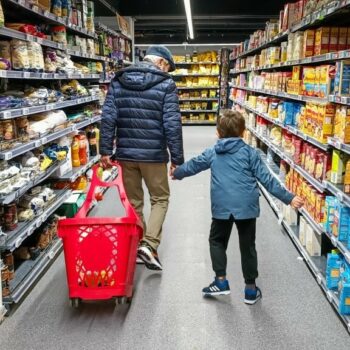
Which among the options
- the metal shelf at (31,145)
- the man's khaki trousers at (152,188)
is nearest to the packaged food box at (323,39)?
the man's khaki trousers at (152,188)

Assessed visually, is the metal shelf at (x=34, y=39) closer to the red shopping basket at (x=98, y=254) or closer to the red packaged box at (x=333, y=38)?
the red shopping basket at (x=98, y=254)

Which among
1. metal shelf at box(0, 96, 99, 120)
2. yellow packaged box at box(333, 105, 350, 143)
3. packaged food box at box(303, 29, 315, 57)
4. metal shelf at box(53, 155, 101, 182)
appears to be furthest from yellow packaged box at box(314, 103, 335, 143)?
metal shelf at box(53, 155, 101, 182)

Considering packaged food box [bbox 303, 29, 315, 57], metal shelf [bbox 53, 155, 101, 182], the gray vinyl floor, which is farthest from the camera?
metal shelf [bbox 53, 155, 101, 182]

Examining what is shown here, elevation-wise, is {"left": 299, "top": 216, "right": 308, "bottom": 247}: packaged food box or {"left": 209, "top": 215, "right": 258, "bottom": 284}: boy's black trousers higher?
{"left": 209, "top": 215, "right": 258, "bottom": 284}: boy's black trousers

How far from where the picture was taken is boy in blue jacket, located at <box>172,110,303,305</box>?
119 inches

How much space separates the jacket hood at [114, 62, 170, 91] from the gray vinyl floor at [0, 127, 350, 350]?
1.50 metres

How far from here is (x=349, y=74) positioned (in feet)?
10.1

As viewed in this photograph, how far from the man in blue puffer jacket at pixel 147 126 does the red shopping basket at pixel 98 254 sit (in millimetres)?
721

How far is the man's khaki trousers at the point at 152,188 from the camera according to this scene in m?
3.78

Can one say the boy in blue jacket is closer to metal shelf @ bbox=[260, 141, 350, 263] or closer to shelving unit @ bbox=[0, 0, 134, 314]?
metal shelf @ bbox=[260, 141, 350, 263]

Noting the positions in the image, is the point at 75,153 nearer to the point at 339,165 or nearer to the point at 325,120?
the point at 325,120

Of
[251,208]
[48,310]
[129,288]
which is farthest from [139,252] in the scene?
[251,208]

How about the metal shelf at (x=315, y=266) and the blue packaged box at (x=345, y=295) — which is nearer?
the blue packaged box at (x=345, y=295)

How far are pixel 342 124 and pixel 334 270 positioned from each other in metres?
1.00
